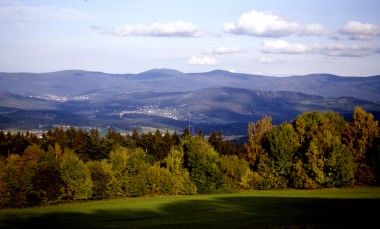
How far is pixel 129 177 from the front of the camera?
85.1 m

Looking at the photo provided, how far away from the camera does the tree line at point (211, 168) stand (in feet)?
263

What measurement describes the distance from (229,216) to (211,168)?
3363 centimetres

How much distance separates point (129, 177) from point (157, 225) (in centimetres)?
3660

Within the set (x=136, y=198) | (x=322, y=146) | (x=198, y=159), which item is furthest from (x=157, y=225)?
(x=322, y=146)

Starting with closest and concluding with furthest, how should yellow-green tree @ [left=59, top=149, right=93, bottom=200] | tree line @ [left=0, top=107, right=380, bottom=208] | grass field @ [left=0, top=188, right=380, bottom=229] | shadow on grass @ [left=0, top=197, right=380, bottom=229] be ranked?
shadow on grass @ [left=0, top=197, right=380, bottom=229]
grass field @ [left=0, top=188, right=380, bottom=229]
tree line @ [left=0, top=107, right=380, bottom=208]
yellow-green tree @ [left=59, top=149, right=93, bottom=200]

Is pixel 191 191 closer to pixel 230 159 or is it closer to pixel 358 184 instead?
pixel 230 159

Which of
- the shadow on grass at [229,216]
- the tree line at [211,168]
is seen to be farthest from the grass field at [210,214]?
the tree line at [211,168]

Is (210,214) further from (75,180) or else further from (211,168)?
(75,180)

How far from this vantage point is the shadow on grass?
144 feet

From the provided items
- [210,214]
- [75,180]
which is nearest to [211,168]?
[75,180]

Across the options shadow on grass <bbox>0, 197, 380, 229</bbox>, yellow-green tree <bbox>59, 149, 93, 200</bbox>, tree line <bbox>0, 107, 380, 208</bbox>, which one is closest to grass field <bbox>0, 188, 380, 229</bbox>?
shadow on grass <bbox>0, 197, 380, 229</bbox>

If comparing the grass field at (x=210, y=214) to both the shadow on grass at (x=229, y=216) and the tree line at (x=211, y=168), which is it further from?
the tree line at (x=211, y=168)

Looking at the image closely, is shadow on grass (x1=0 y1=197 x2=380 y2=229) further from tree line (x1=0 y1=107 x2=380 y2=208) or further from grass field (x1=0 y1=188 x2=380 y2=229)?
tree line (x1=0 y1=107 x2=380 y2=208)

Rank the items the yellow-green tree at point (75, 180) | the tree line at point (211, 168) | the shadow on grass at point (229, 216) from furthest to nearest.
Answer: the yellow-green tree at point (75, 180) < the tree line at point (211, 168) < the shadow on grass at point (229, 216)
